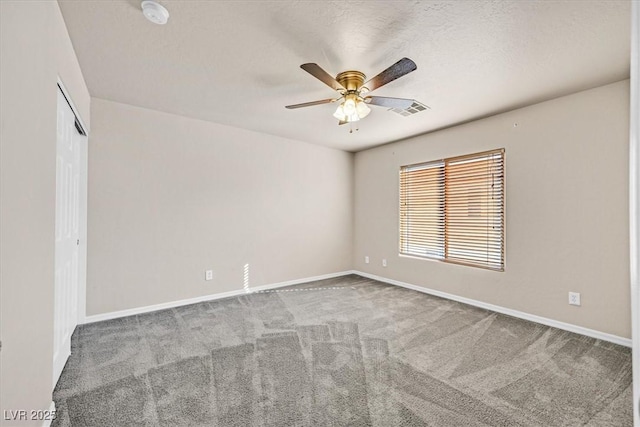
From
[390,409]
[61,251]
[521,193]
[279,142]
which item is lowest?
[390,409]

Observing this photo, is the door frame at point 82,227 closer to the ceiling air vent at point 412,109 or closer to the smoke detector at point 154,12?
the smoke detector at point 154,12

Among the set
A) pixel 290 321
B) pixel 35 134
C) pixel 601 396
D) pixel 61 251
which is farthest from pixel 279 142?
pixel 601 396

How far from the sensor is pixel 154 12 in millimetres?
1890

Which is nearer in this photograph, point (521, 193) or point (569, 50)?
point (569, 50)

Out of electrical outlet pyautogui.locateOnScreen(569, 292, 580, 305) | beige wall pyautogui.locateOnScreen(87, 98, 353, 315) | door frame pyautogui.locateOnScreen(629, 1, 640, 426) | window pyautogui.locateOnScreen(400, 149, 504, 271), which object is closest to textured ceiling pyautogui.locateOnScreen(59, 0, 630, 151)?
beige wall pyautogui.locateOnScreen(87, 98, 353, 315)

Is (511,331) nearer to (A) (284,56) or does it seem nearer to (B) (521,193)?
(B) (521,193)

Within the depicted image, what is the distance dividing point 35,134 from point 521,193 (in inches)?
163

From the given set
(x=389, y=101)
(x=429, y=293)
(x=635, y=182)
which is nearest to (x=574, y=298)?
(x=429, y=293)

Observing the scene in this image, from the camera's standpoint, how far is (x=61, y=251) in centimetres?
230

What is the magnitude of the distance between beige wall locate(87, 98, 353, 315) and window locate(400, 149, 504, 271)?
1.49 m

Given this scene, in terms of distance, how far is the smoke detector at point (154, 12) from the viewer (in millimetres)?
1834

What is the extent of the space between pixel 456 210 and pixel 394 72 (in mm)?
2538

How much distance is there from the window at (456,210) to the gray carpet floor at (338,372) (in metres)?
0.90

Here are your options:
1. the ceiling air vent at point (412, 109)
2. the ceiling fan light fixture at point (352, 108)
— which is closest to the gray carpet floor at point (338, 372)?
the ceiling fan light fixture at point (352, 108)
